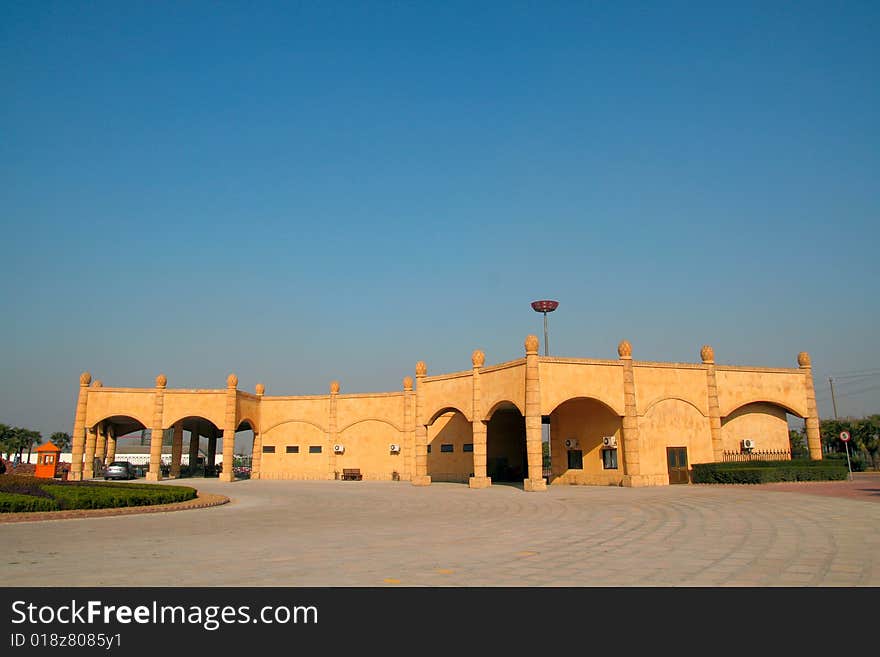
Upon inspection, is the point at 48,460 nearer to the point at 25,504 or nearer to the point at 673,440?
the point at 25,504

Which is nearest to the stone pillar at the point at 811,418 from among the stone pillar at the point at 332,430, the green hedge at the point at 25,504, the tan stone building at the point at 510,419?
the tan stone building at the point at 510,419

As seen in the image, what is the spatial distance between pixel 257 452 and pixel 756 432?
1355 inches

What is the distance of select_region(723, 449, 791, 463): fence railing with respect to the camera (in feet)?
113

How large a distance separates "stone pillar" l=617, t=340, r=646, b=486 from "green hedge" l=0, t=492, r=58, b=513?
24.4 metres

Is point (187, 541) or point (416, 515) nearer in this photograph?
point (187, 541)

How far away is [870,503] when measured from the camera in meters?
19.3

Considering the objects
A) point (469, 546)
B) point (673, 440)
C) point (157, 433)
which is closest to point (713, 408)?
point (673, 440)

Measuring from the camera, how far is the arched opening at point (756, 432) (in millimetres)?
34812

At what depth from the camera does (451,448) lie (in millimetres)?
42188

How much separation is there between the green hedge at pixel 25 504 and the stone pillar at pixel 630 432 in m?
24.4
